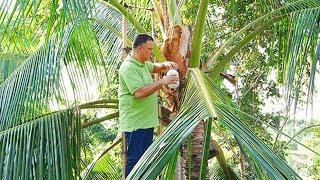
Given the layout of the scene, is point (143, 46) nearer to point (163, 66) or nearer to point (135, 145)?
point (163, 66)

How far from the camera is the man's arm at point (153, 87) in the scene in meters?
2.49

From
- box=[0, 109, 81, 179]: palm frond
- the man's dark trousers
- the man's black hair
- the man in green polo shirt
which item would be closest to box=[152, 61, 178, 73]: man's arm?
the man in green polo shirt

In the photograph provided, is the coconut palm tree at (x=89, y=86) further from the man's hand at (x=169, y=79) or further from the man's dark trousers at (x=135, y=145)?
the man's dark trousers at (x=135, y=145)

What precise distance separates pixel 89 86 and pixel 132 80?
960mm

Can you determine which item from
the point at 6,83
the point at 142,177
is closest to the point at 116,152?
the point at 6,83

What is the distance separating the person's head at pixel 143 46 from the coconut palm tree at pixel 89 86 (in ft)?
0.46

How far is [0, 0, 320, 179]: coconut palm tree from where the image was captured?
1.54 meters

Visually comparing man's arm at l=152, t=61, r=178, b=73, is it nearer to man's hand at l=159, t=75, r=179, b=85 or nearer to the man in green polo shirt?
the man in green polo shirt

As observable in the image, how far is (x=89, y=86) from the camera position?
3.54 m

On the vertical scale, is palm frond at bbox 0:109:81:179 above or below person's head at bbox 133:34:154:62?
below

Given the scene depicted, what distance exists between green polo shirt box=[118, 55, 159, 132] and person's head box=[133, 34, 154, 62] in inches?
1.8

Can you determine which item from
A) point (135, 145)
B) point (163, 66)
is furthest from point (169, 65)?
point (135, 145)

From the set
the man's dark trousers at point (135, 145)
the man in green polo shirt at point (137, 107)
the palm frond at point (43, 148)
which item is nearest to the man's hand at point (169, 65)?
the man in green polo shirt at point (137, 107)

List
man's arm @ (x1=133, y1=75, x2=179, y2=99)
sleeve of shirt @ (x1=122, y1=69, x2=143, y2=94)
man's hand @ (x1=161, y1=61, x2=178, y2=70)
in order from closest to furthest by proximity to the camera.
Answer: man's arm @ (x1=133, y1=75, x2=179, y2=99)
sleeve of shirt @ (x1=122, y1=69, x2=143, y2=94)
man's hand @ (x1=161, y1=61, x2=178, y2=70)
